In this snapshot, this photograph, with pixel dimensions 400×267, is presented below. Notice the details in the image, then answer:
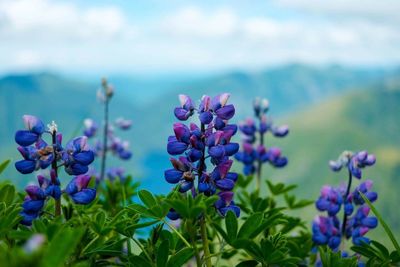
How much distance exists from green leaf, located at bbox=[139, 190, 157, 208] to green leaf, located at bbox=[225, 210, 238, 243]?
0.28 m

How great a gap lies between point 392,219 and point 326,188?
151 m

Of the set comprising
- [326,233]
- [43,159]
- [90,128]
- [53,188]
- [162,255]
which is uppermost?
[90,128]

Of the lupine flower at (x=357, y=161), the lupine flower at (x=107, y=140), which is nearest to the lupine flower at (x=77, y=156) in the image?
the lupine flower at (x=357, y=161)

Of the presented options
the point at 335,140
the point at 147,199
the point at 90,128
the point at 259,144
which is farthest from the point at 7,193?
the point at 335,140

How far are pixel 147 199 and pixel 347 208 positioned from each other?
1270 mm

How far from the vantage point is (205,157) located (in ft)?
6.42

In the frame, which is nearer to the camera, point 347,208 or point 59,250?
point 59,250

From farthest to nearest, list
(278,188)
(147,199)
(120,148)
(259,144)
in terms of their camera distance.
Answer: (120,148) < (259,144) < (278,188) < (147,199)

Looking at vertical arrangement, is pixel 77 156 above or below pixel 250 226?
above

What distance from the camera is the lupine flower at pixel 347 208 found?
2.75 meters

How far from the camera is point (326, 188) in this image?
9.39 ft

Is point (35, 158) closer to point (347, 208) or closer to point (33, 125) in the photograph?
point (33, 125)

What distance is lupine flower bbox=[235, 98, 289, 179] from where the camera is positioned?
3787 mm

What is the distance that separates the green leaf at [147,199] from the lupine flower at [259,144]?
5.82 ft
